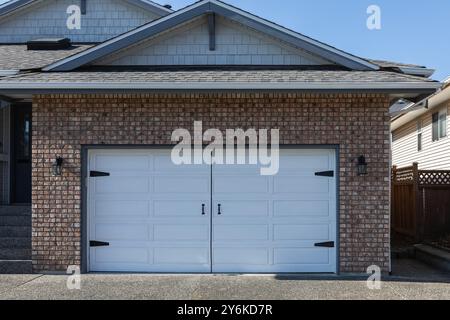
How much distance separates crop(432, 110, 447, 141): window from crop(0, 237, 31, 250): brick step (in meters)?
12.2

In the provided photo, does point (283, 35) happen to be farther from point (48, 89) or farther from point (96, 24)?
point (96, 24)

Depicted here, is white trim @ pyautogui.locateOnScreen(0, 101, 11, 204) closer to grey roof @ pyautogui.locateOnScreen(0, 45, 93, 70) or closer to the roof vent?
grey roof @ pyautogui.locateOnScreen(0, 45, 93, 70)

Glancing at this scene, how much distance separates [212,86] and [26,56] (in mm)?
6057

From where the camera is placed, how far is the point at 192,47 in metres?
8.99

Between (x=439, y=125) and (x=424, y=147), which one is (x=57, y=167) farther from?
(x=424, y=147)

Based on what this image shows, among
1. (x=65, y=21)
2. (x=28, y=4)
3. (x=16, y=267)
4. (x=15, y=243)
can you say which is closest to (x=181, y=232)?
(x=16, y=267)

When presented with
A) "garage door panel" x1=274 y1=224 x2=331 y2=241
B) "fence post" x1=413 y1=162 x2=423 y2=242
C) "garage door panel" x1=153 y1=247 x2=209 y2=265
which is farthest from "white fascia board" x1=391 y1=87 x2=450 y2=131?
"garage door panel" x1=153 y1=247 x2=209 y2=265

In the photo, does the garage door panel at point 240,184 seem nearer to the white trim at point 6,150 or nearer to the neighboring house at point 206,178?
the neighboring house at point 206,178

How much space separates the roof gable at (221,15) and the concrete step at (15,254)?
358cm

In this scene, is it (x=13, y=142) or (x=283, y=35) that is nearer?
(x=283, y=35)
